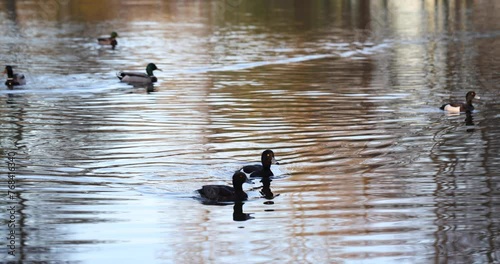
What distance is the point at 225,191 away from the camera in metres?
15.8

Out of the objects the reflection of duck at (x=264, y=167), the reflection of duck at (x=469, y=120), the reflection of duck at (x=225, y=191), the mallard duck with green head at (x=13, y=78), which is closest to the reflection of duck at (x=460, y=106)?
the reflection of duck at (x=469, y=120)

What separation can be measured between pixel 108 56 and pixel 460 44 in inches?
565

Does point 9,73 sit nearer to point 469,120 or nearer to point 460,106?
point 460,106

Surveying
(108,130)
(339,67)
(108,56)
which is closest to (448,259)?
(108,130)

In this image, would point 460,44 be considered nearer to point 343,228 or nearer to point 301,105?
point 301,105

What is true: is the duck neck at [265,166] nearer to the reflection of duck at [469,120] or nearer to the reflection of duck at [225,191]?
the reflection of duck at [225,191]

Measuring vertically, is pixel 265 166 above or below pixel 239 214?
above

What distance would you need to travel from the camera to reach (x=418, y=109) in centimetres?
2586

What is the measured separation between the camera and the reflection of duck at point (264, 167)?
17422mm

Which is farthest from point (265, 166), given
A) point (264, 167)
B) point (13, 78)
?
point (13, 78)

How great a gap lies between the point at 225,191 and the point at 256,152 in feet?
13.5

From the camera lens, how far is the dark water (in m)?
13.6

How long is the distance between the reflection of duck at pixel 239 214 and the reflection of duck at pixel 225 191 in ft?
0.44

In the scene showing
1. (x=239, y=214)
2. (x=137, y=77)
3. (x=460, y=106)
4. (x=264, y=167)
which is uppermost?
(x=264, y=167)
